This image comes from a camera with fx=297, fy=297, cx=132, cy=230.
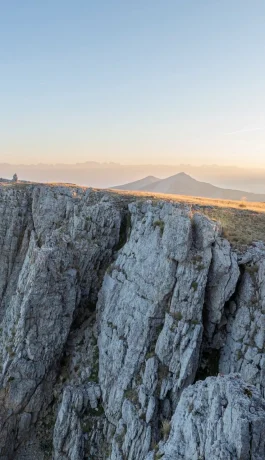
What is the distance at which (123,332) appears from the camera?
2677cm

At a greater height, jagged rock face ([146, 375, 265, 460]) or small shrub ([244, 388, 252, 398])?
small shrub ([244, 388, 252, 398])

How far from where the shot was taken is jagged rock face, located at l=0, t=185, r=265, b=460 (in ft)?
72.1

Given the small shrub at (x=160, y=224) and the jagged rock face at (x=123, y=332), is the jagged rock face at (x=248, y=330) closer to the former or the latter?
the jagged rock face at (x=123, y=332)

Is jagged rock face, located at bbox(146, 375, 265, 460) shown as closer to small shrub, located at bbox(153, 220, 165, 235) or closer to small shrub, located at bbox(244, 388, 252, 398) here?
small shrub, located at bbox(244, 388, 252, 398)

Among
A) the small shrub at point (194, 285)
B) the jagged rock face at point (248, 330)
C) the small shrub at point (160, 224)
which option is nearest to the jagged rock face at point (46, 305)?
the small shrub at point (160, 224)

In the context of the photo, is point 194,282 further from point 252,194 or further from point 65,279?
point 252,194

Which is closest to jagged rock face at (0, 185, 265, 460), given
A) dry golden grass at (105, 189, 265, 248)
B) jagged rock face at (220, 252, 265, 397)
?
jagged rock face at (220, 252, 265, 397)

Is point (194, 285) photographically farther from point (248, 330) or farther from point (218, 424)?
point (218, 424)

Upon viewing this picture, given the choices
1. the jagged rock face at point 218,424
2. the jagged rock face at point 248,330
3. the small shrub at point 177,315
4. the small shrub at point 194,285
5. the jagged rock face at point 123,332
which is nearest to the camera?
the jagged rock face at point 218,424

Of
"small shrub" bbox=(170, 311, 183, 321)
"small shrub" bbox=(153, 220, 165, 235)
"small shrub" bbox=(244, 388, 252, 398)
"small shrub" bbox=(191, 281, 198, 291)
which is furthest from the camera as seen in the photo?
"small shrub" bbox=(153, 220, 165, 235)

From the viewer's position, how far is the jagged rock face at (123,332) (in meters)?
22.0

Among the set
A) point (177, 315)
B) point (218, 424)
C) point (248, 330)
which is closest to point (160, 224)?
point (177, 315)

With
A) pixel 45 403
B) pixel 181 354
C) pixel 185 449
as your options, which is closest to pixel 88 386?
pixel 45 403

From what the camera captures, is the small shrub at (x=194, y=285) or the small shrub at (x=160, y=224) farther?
the small shrub at (x=160, y=224)
